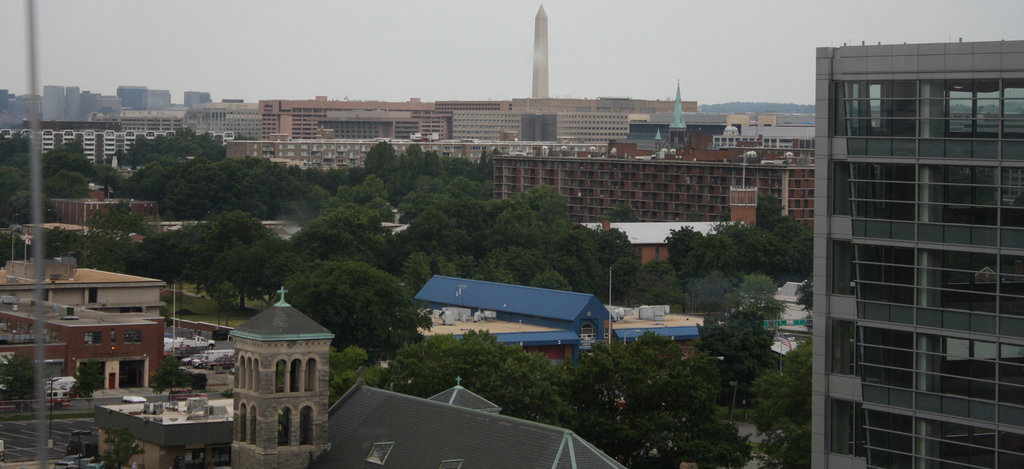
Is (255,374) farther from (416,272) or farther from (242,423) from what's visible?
(416,272)

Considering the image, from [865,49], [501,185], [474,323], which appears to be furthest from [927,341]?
[501,185]

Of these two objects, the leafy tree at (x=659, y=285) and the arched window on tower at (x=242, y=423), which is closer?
the arched window on tower at (x=242, y=423)

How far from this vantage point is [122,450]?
2229 inches

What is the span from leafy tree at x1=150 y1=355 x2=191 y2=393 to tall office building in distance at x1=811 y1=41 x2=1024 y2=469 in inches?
1936

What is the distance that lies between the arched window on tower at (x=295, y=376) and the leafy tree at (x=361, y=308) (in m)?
31.7

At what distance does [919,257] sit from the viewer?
31.3 metres

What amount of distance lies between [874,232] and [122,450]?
34.1 metres

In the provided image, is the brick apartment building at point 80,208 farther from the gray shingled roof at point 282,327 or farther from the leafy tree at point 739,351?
the gray shingled roof at point 282,327

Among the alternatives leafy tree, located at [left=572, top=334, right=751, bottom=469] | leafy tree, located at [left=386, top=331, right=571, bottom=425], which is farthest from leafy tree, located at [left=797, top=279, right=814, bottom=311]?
leafy tree, located at [left=572, top=334, right=751, bottom=469]

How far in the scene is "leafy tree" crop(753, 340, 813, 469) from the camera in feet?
186

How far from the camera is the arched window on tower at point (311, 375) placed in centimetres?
4838

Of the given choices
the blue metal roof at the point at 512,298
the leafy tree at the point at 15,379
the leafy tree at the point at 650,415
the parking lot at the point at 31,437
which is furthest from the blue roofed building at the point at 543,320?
the leafy tree at the point at 650,415

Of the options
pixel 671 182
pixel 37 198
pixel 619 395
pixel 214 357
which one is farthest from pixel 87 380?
pixel 671 182

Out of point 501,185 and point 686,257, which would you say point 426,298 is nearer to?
point 686,257
